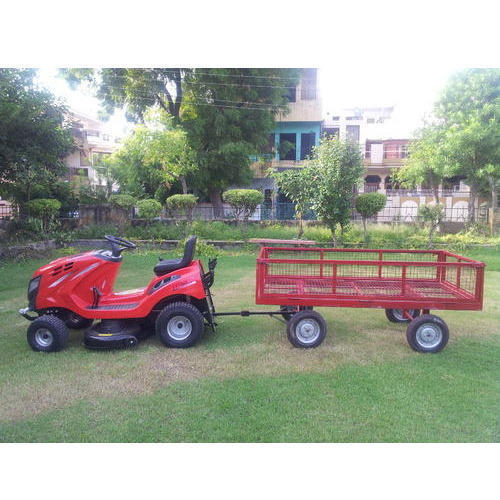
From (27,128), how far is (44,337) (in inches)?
270

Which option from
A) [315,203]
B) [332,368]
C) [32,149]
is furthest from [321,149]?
[332,368]

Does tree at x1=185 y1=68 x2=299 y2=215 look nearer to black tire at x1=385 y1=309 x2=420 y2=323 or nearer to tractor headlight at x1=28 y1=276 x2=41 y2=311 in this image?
black tire at x1=385 y1=309 x2=420 y2=323

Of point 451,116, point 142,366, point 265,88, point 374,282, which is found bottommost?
point 142,366

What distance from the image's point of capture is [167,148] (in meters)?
16.0

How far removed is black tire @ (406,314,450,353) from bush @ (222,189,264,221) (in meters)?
10.0

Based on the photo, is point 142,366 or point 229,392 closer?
point 229,392

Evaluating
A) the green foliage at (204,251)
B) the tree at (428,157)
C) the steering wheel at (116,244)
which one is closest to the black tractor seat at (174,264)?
the steering wheel at (116,244)

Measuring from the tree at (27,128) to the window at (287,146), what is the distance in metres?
13.3

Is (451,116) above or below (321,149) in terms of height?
above

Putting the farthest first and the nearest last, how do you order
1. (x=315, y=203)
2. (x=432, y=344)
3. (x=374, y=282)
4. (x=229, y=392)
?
(x=315, y=203)
(x=374, y=282)
(x=432, y=344)
(x=229, y=392)

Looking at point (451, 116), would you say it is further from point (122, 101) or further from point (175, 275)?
point (175, 275)

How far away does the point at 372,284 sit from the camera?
6191 millimetres

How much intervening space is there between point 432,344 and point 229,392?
267 centimetres

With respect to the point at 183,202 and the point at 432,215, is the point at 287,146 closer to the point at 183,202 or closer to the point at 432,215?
the point at 183,202
